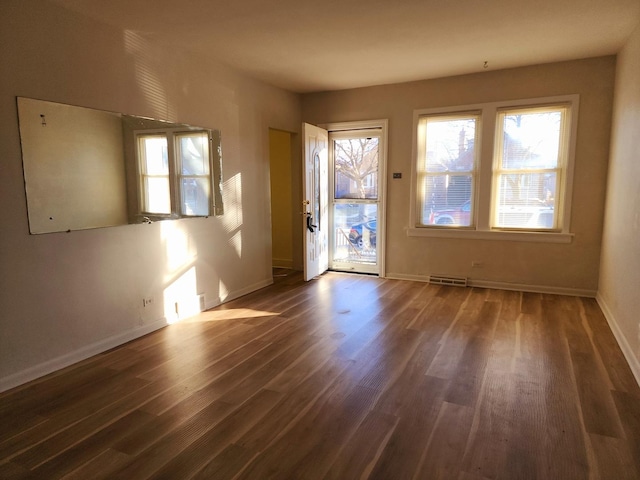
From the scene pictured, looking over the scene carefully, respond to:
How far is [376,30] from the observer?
11.6 ft

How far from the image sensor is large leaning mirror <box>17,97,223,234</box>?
111 inches

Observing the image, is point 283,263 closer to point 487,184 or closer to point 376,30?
point 487,184

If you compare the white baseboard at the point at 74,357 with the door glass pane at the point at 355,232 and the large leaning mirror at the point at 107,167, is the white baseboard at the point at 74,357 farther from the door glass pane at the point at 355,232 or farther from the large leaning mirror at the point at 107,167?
the door glass pane at the point at 355,232

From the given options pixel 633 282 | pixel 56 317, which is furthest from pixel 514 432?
pixel 56 317

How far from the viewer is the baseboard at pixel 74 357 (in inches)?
107

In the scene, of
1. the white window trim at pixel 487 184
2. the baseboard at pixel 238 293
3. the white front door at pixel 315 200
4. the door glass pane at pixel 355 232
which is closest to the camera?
the baseboard at pixel 238 293

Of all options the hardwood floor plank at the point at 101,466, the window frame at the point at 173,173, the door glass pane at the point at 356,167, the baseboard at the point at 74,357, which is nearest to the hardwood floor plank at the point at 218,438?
the hardwood floor plank at the point at 101,466

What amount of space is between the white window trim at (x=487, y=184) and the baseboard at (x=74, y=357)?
11.9ft

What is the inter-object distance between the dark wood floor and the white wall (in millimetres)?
279

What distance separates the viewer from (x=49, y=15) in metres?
2.82

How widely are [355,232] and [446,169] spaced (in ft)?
5.42

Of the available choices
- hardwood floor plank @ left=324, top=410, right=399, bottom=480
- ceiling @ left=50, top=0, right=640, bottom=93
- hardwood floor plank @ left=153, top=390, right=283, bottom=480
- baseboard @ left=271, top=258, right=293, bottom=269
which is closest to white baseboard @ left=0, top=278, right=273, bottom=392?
hardwood floor plank @ left=153, top=390, right=283, bottom=480

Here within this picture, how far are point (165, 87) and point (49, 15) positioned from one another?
3.52ft

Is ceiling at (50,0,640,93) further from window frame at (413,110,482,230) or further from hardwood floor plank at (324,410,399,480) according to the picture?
hardwood floor plank at (324,410,399,480)
